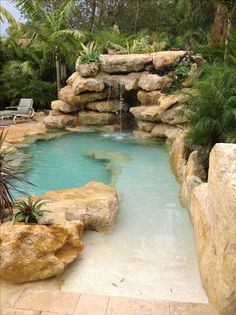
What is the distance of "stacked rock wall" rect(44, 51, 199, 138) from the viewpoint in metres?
9.60

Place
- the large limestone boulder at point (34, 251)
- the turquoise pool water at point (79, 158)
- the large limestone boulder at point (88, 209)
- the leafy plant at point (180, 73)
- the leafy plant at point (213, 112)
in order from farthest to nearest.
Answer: the leafy plant at point (180, 73) < the turquoise pool water at point (79, 158) < the leafy plant at point (213, 112) < the large limestone boulder at point (88, 209) < the large limestone boulder at point (34, 251)

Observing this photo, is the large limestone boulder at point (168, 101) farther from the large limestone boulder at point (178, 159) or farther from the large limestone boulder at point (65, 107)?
the large limestone boulder at point (65, 107)

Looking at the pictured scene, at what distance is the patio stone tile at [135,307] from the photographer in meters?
2.95

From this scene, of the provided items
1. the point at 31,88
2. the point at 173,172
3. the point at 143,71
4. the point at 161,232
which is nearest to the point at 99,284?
the point at 161,232

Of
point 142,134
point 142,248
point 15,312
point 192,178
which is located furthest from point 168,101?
point 15,312

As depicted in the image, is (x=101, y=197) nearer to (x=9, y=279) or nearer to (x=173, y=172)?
(x=9, y=279)

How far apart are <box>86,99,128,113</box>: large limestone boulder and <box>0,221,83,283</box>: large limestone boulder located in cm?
780

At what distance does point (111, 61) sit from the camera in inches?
413

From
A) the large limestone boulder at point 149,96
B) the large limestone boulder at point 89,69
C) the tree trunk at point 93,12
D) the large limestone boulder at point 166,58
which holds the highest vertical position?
the tree trunk at point 93,12

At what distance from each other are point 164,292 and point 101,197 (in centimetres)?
186

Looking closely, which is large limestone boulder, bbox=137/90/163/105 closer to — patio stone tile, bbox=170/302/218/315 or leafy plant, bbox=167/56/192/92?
leafy plant, bbox=167/56/192/92

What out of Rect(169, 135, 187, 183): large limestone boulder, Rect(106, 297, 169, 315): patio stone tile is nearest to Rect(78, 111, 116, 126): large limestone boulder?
Rect(169, 135, 187, 183): large limestone boulder

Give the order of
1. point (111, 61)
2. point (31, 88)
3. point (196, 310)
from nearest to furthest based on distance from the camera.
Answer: point (196, 310), point (111, 61), point (31, 88)

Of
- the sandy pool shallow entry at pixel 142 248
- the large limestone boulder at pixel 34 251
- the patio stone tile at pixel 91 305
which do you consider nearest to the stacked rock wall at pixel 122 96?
the sandy pool shallow entry at pixel 142 248
